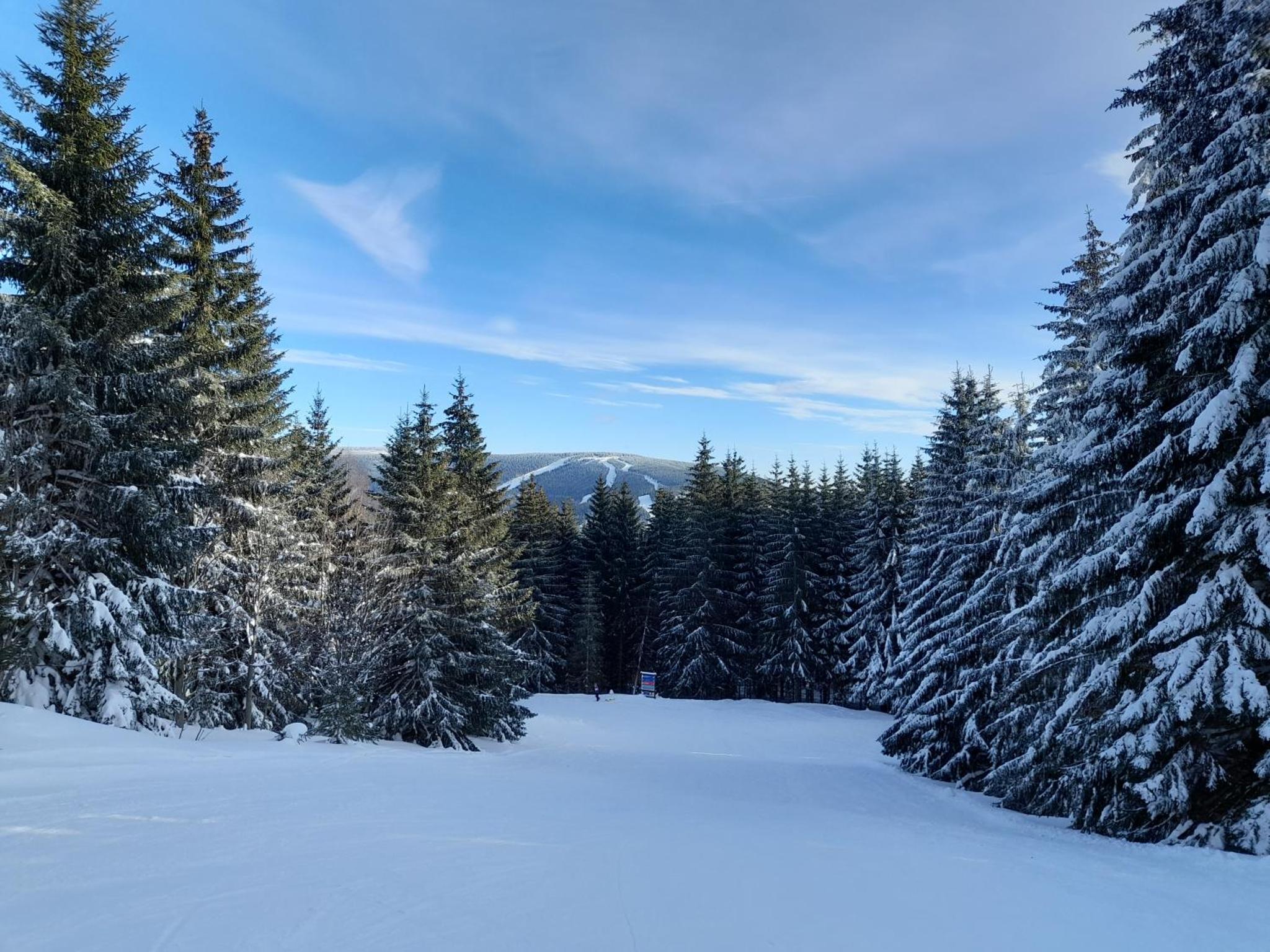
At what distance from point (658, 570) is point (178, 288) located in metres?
33.0

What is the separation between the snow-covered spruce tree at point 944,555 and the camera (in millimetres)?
16906

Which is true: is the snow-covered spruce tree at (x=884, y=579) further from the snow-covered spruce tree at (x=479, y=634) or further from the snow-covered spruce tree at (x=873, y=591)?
the snow-covered spruce tree at (x=479, y=634)

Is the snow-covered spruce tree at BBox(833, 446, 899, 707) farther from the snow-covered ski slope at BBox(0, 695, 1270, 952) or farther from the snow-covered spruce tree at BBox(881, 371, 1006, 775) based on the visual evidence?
the snow-covered ski slope at BBox(0, 695, 1270, 952)

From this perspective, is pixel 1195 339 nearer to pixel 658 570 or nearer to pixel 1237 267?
pixel 1237 267

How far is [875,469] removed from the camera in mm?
46844

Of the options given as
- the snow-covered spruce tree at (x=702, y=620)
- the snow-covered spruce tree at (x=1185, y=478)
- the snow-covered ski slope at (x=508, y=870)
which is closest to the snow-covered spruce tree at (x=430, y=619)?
the snow-covered ski slope at (x=508, y=870)

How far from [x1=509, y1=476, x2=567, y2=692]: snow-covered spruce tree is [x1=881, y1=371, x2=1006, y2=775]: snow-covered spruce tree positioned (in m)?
22.3

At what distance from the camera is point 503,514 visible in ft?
90.0

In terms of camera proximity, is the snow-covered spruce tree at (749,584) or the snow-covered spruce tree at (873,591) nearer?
the snow-covered spruce tree at (873,591)

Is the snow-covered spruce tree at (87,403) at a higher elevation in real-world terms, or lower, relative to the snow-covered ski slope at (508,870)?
higher

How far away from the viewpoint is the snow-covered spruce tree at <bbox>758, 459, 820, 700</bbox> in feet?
127

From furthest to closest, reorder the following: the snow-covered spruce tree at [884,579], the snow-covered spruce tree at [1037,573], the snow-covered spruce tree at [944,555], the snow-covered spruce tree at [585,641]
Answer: the snow-covered spruce tree at [585,641] < the snow-covered spruce tree at [884,579] < the snow-covered spruce tree at [944,555] < the snow-covered spruce tree at [1037,573]

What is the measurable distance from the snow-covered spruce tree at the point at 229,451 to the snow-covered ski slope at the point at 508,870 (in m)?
6.71

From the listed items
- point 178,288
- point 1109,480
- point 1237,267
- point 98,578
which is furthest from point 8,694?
point 1237,267
